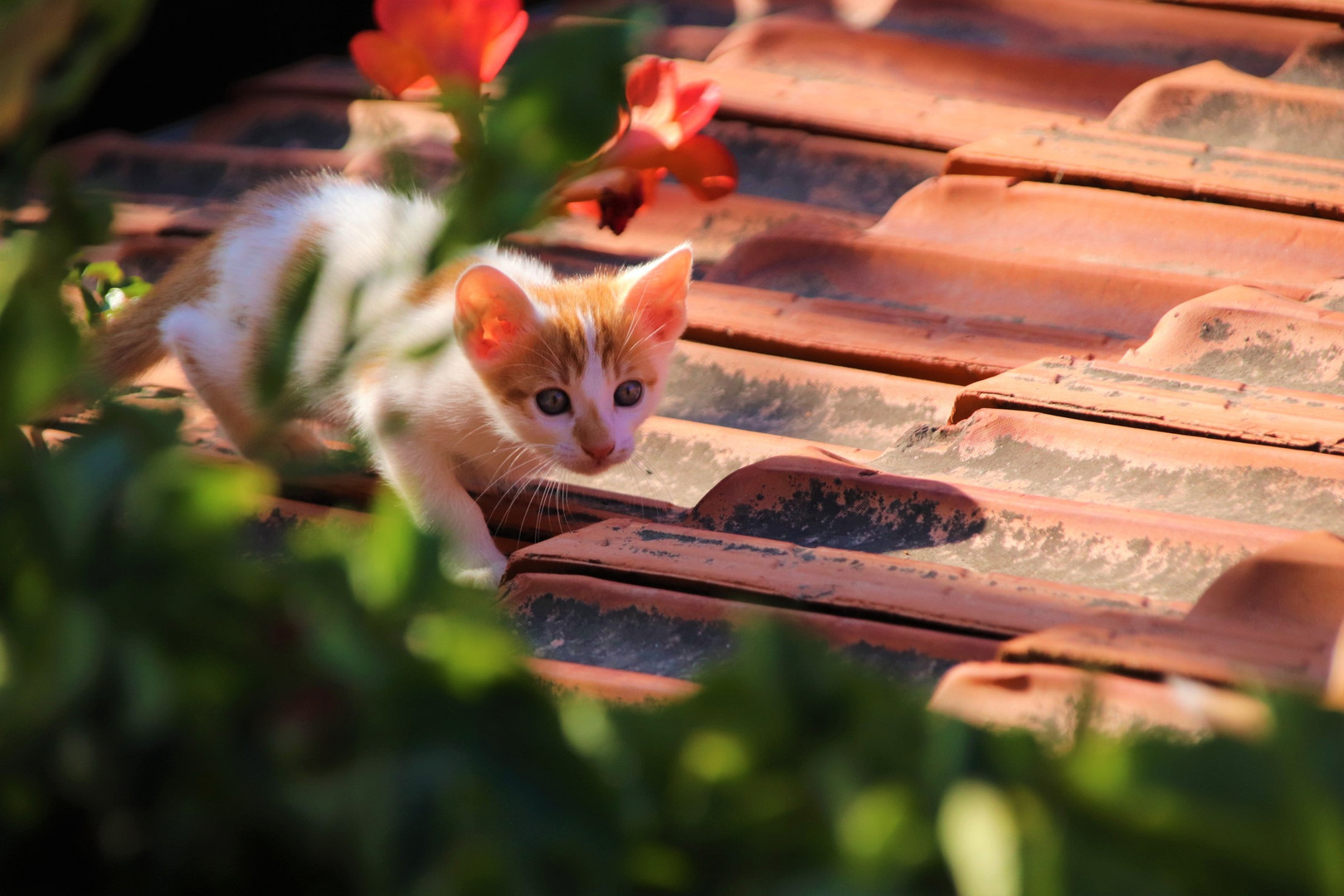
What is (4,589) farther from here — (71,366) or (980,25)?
(980,25)

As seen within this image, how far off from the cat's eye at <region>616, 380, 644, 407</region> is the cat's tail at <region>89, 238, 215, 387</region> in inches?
30.4

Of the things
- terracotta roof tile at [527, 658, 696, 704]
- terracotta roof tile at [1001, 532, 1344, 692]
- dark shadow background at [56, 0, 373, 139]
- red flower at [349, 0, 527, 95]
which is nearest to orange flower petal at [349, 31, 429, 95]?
red flower at [349, 0, 527, 95]

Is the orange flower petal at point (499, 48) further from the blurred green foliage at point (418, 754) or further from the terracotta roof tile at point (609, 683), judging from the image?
the blurred green foliage at point (418, 754)

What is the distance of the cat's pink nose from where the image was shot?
1.90 metres

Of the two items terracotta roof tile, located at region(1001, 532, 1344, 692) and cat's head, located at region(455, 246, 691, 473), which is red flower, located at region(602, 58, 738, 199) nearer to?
cat's head, located at region(455, 246, 691, 473)

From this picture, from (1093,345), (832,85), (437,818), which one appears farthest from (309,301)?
(832,85)

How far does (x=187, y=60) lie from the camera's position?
280 centimetres

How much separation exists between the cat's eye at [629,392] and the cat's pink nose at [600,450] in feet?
0.53

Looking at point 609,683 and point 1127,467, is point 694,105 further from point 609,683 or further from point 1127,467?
point 609,683

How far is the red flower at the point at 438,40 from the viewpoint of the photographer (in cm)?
106

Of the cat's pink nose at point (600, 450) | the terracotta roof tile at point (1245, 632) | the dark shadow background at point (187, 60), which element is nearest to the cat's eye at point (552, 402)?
the cat's pink nose at point (600, 450)

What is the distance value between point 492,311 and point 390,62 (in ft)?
Answer: 2.79

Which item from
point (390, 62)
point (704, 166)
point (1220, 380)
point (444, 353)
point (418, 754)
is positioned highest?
point (390, 62)

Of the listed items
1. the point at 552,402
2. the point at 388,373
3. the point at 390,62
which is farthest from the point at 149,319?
the point at 390,62
